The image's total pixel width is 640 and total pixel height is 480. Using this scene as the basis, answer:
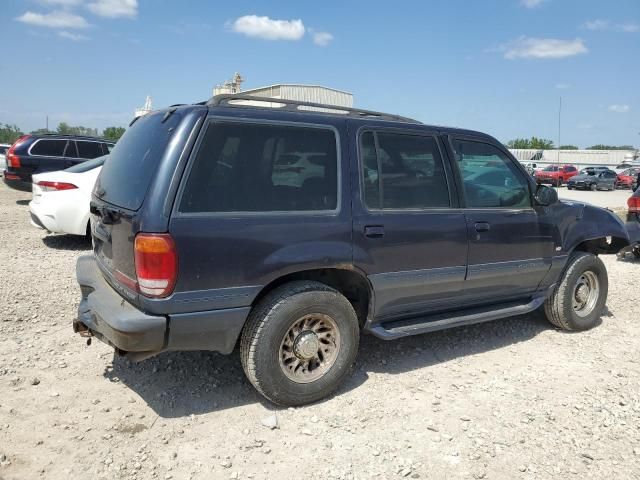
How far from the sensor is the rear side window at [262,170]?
10.2 ft

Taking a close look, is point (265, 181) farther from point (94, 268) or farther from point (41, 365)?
point (41, 365)

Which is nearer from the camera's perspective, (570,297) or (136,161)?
(136,161)

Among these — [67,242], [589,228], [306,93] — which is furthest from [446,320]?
[306,93]

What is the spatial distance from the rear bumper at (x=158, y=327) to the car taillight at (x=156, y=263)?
0.17 metres

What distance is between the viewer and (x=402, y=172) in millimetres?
3951

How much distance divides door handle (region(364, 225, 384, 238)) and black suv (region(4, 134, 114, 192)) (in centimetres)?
1051

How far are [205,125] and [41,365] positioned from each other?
2.33 m

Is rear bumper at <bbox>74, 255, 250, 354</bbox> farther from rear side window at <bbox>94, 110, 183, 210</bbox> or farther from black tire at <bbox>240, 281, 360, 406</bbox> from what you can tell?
rear side window at <bbox>94, 110, 183, 210</bbox>

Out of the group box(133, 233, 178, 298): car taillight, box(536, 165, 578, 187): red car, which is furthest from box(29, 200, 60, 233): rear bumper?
box(536, 165, 578, 187): red car

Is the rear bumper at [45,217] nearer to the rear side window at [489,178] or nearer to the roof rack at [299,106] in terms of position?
the roof rack at [299,106]

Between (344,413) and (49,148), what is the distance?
11.2 m

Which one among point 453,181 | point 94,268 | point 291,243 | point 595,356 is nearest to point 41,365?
point 94,268

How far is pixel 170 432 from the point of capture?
321 cm

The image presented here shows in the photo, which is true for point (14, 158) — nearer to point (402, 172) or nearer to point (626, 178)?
point (402, 172)
